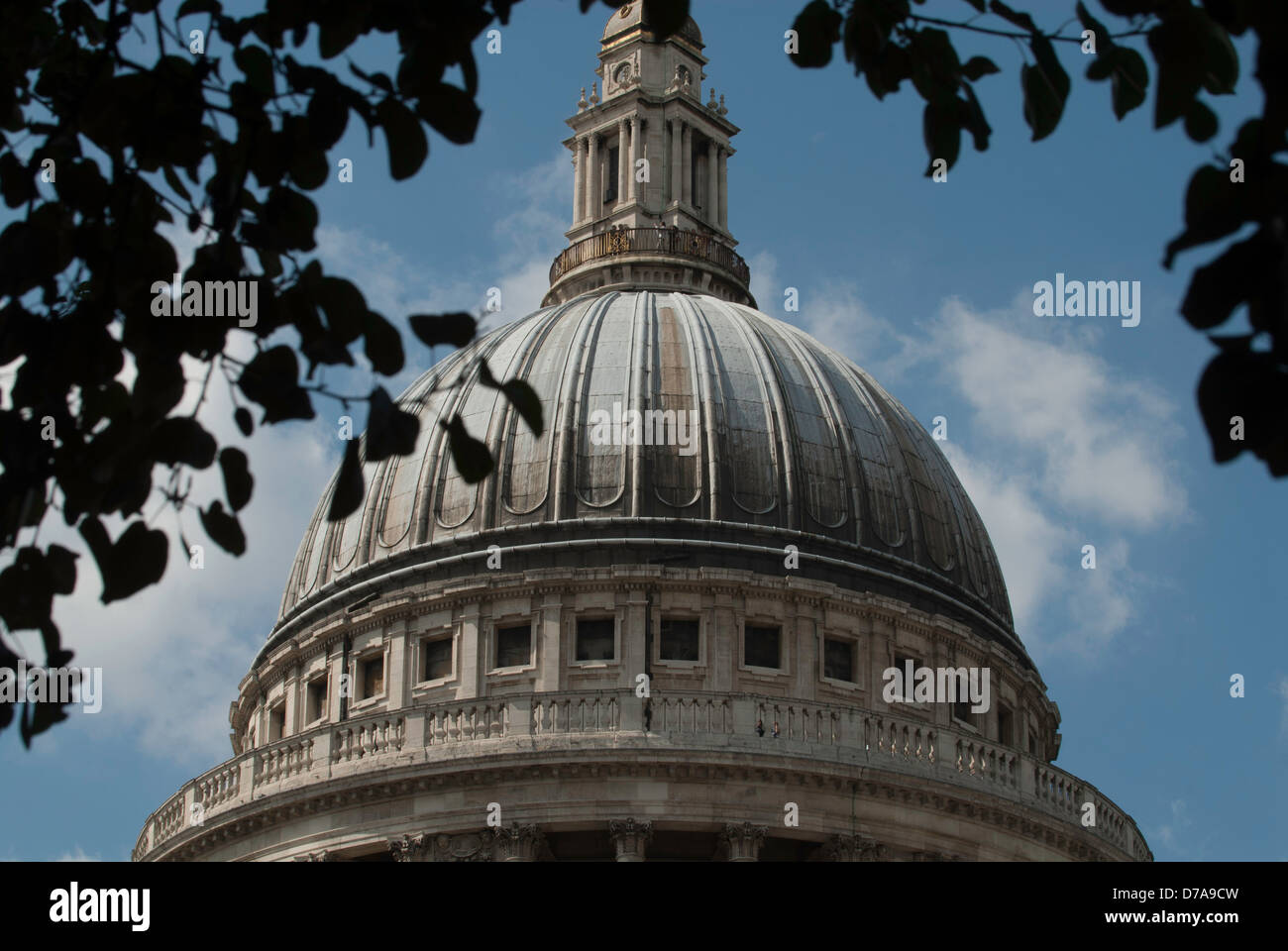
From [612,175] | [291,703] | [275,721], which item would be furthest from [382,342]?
[612,175]

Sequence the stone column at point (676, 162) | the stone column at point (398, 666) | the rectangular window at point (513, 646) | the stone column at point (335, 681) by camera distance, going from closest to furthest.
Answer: the rectangular window at point (513, 646) < the stone column at point (398, 666) < the stone column at point (335, 681) < the stone column at point (676, 162)

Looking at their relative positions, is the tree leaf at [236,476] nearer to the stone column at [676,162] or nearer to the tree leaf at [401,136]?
the tree leaf at [401,136]

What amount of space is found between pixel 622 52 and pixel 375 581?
20.3 metres

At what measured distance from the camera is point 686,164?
63.3 m

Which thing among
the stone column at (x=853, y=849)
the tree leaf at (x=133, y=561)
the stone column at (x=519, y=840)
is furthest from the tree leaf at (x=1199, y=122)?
the stone column at (x=853, y=849)

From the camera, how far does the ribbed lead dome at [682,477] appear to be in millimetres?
50500

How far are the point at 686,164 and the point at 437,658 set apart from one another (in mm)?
19130

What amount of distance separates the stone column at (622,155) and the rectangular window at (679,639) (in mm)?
16848

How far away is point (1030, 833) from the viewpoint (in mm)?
47000

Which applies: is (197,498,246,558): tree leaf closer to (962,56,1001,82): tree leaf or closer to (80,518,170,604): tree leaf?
(80,518,170,604): tree leaf

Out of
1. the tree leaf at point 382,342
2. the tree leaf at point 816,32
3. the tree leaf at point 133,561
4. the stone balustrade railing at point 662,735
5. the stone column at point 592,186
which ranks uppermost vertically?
the stone column at point 592,186

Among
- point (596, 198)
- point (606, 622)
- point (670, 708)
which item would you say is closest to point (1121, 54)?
point (670, 708)

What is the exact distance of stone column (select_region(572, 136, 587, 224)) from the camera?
6350 cm
